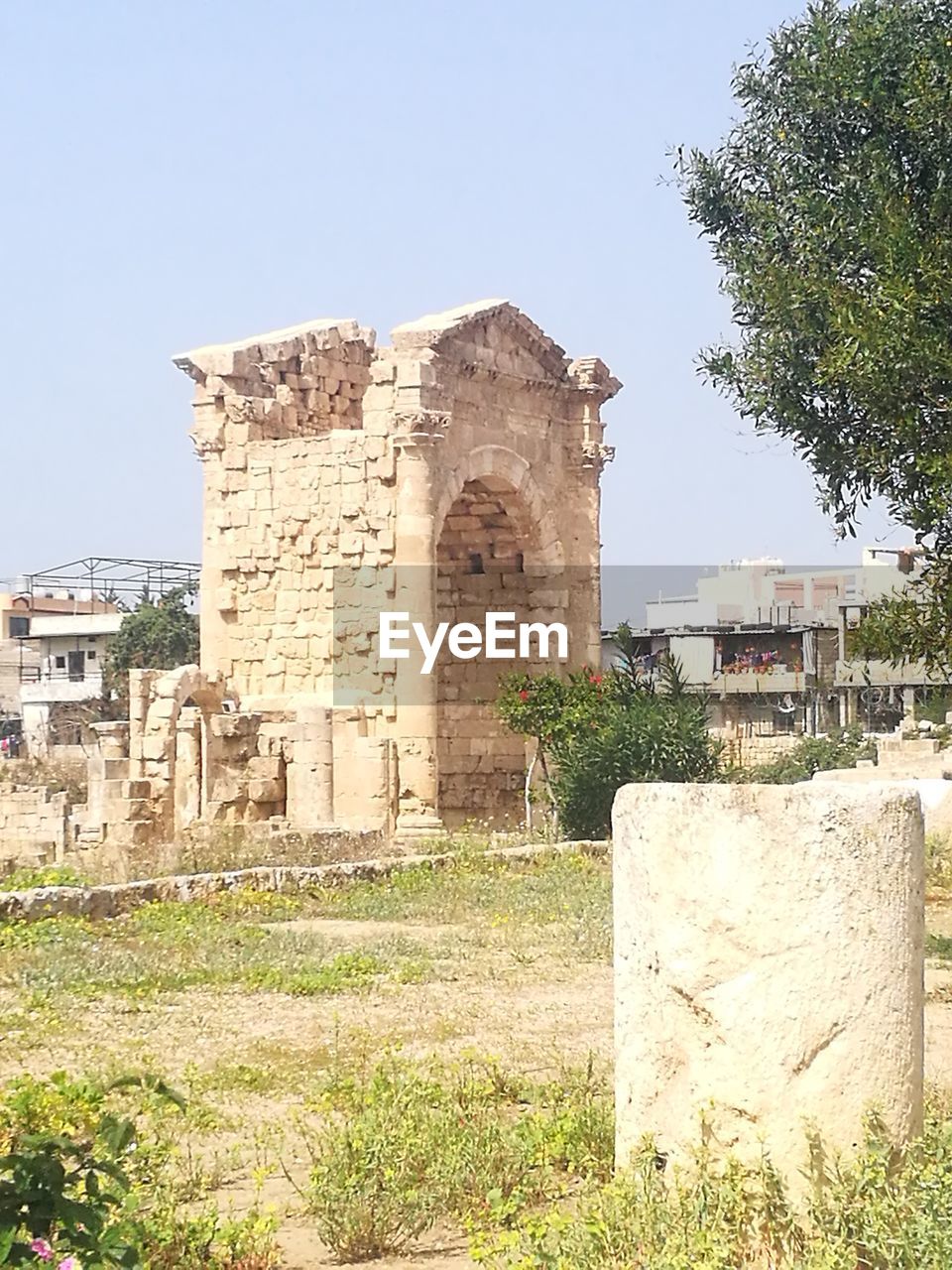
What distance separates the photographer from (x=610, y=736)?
18.2 meters

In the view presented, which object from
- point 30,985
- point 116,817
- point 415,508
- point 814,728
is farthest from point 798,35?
point 814,728

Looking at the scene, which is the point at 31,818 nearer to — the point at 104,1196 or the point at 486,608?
the point at 486,608

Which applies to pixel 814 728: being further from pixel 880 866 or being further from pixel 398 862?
pixel 880 866

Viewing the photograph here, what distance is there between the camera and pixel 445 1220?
4.80 meters

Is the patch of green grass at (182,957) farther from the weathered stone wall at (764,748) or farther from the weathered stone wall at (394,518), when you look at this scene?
the weathered stone wall at (764,748)

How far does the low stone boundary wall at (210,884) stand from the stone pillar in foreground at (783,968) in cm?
775

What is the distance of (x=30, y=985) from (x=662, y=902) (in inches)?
218

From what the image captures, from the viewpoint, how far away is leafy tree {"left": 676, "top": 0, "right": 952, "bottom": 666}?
342 inches

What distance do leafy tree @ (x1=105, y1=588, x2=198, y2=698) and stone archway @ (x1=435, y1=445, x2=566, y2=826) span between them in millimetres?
26078

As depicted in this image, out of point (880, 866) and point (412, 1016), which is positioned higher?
point (880, 866)

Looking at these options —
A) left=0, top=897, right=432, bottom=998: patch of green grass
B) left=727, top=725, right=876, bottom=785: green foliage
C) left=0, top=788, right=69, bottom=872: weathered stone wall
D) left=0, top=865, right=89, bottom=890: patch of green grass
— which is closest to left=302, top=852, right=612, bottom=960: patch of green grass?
left=0, top=897, right=432, bottom=998: patch of green grass

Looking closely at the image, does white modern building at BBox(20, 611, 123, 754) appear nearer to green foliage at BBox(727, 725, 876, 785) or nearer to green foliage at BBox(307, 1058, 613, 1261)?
green foliage at BBox(727, 725, 876, 785)

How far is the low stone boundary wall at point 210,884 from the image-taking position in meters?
11.3
